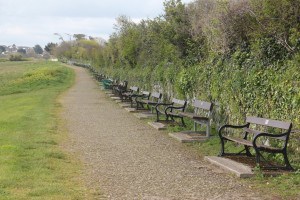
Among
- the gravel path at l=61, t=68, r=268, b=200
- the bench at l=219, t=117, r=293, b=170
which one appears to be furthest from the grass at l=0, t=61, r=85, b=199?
the bench at l=219, t=117, r=293, b=170

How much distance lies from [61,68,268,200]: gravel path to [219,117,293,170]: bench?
2.06ft

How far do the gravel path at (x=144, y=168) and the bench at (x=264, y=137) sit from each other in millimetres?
629

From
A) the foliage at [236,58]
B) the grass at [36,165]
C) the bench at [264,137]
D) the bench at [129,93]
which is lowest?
the grass at [36,165]

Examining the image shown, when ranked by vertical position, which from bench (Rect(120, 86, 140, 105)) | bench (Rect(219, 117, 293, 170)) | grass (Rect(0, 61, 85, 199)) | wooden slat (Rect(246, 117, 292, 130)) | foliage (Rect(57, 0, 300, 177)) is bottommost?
grass (Rect(0, 61, 85, 199))

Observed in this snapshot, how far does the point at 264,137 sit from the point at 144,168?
2395 millimetres

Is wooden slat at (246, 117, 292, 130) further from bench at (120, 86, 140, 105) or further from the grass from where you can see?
bench at (120, 86, 140, 105)

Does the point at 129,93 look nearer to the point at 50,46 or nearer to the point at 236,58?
the point at 236,58

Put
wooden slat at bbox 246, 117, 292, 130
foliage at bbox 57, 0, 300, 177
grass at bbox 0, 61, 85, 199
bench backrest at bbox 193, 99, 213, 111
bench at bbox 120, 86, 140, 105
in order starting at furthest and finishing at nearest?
bench at bbox 120, 86, 140, 105 → bench backrest at bbox 193, 99, 213, 111 → foliage at bbox 57, 0, 300, 177 → wooden slat at bbox 246, 117, 292, 130 → grass at bbox 0, 61, 85, 199

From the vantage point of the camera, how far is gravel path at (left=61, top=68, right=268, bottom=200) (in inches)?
247

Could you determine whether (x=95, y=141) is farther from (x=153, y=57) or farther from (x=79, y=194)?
(x=153, y=57)

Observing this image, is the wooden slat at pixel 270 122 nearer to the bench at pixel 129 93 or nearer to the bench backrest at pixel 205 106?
the bench backrest at pixel 205 106

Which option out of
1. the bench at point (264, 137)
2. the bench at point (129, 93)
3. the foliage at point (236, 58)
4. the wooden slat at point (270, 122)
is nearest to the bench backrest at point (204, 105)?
the foliage at point (236, 58)

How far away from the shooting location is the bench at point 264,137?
7.19 meters

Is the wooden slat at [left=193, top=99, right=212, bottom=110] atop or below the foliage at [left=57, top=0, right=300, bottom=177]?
below
